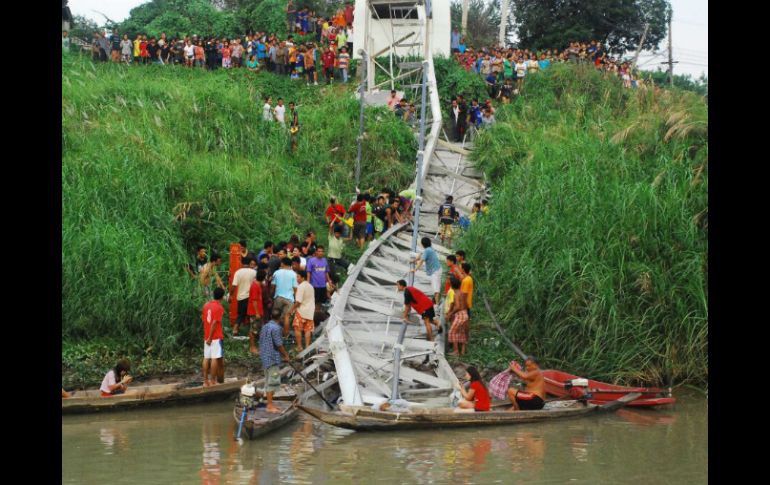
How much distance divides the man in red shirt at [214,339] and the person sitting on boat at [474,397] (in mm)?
3925

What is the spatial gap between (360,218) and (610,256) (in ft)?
22.2

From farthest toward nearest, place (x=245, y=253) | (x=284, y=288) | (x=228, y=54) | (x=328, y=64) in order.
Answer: (x=328, y=64), (x=228, y=54), (x=245, y=253), (x=284, y=288)

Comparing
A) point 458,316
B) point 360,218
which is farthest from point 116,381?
point 360,218

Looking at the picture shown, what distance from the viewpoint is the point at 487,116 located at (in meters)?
30.2

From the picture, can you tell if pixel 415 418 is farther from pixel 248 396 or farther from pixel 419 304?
pixel 419 304

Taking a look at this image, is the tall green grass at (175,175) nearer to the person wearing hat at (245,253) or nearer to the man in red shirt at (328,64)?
the person wearing hat at (245,253)

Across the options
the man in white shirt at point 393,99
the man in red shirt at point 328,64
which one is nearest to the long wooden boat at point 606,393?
the man in white shirt at point 393,99

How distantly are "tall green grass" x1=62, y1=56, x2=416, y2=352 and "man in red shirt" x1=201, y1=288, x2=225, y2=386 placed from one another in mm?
1885

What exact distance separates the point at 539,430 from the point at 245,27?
3034 cm

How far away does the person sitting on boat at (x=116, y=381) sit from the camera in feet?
48.1

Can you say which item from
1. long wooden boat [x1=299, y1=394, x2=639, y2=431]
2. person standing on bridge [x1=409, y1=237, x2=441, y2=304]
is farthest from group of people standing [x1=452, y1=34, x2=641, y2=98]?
long wooden boat [x1=299, y1=394, x2=639, y2=431]

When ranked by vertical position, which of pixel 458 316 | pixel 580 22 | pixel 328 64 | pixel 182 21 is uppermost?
pixel 580 22

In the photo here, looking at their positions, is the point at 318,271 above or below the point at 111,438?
above

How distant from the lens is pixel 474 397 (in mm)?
13734
